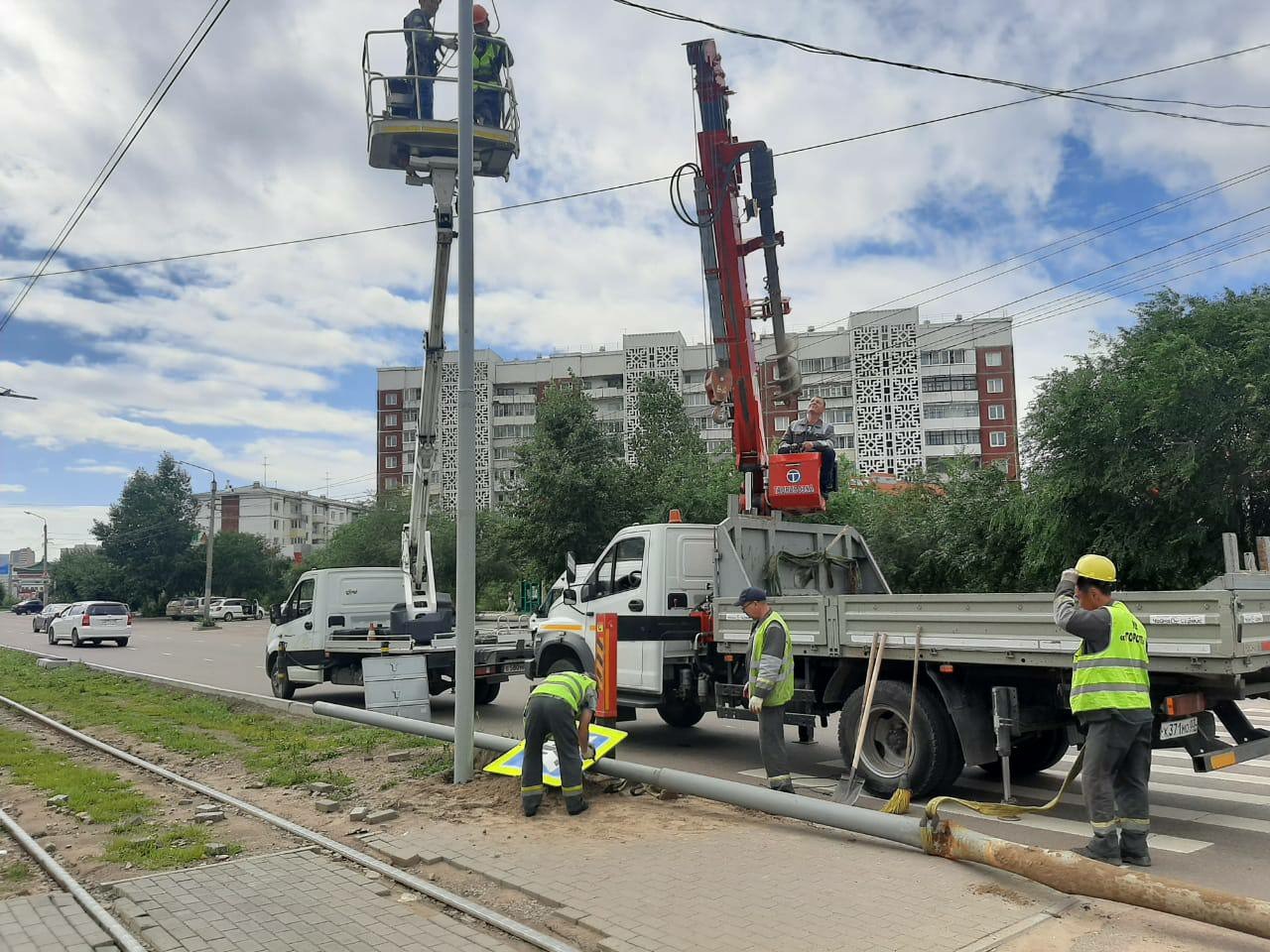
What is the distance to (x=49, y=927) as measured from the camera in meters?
5.05

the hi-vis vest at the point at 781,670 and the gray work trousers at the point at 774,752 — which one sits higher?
the hi-vis vest at the point at 781,670

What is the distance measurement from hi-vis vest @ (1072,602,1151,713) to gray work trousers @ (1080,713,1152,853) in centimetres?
11

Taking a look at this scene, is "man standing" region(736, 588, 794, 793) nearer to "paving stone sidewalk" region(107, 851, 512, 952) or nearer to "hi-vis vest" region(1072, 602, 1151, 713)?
"hi-vis vest" region(1072, 602, 1151, 713)

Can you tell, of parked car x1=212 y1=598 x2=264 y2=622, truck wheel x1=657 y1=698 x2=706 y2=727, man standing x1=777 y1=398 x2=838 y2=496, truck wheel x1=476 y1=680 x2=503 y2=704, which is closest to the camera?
man standing x1=777 y1=398 x2=838 y2=496

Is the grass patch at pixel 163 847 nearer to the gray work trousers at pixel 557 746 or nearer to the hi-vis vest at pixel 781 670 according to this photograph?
the gray work trousers at pixel 557 746

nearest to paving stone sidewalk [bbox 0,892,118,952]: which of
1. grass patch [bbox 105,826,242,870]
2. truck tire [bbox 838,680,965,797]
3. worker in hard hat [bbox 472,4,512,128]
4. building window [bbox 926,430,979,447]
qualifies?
A: grass patch [bbox 105,826,242,870]

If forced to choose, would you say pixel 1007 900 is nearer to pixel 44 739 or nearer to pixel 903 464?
pixel 44 739

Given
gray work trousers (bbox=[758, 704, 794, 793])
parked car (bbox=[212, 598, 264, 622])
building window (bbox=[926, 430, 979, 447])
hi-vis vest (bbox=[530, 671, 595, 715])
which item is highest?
building window (bbox=[926, 430, 979, 447])

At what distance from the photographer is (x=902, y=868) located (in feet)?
18.7

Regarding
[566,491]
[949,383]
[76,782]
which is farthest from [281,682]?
[949,383]

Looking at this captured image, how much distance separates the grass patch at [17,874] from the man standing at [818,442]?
8046 mm

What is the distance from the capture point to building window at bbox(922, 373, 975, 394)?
2773 inches

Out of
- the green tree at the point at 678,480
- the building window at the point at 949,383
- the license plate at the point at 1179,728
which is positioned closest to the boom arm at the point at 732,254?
the license plate at the point at 1179,728

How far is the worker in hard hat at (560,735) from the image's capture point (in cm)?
721
